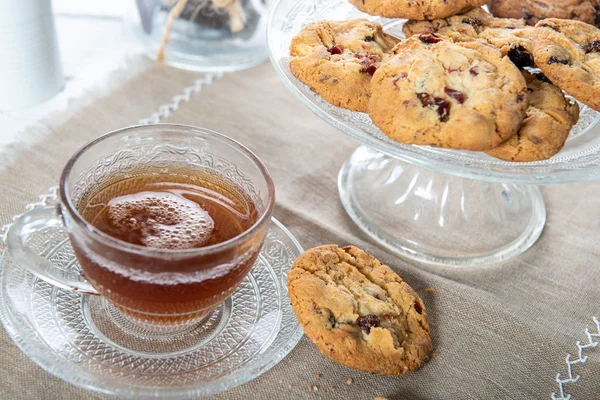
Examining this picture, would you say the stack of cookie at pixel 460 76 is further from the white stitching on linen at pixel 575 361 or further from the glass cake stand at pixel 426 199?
the white stitching on linen at pixel 575 361

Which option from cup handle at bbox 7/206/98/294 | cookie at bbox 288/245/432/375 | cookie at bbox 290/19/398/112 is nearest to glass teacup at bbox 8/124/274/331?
cup handle at bbox 7/206/98/294

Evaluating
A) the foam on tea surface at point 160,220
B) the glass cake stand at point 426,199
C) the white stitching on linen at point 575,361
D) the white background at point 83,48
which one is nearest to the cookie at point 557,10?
the glass cake stand at point 426,199

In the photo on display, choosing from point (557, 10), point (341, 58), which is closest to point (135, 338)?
point (341, 58)

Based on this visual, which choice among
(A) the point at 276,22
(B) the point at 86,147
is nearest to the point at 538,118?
(A) the point at 276,22

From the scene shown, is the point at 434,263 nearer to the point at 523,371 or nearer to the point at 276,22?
the point at 523,371

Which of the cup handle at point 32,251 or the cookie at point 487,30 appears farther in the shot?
the cookie at point 487,30
